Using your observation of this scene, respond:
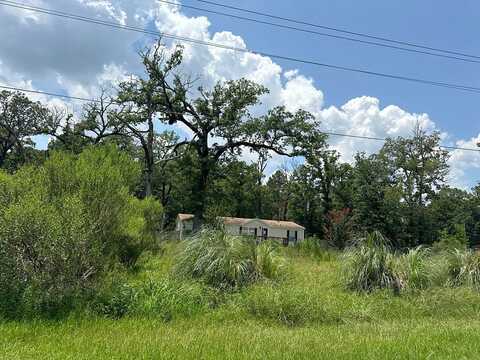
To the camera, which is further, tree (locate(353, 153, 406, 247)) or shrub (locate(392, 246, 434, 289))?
tree (locate(353, 153, 406, 247))

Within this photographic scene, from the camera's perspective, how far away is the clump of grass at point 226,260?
28.0 ft

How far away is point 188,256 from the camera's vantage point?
9.20 meters

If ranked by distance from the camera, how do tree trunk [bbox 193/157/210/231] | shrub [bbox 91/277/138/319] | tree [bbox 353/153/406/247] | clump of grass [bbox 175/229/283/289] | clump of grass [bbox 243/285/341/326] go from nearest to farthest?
shrub [bbox 91/277/138/319] < clump of grass [bbox 243/285/341/326] < clump of grass [bbox 175/229/283/289] < tree trunk [bbox 193/157/210/231] < tree [bbox 353/153/406/247]

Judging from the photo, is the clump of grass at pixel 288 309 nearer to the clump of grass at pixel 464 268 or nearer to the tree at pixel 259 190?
the clump of grass at pixel 464 268

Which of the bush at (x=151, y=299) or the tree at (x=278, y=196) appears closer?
the bush at (x=151, y=299)

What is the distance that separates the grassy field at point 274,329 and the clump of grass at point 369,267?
20.1 inches

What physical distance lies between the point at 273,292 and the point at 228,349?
2.73m

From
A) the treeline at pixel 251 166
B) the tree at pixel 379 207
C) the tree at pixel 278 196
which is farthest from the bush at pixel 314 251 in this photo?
the tree at pixel 278 196

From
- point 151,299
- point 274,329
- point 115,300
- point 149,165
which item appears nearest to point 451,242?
point 274,329

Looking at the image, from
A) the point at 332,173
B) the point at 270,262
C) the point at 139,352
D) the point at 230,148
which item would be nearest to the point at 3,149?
the point at 230,148

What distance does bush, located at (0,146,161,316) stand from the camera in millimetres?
6258

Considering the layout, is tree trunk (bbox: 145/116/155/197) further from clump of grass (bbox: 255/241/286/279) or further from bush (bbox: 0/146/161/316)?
bush (bbox: 0/146/161/316)

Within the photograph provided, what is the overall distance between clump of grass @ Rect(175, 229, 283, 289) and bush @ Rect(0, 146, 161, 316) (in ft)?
5.23

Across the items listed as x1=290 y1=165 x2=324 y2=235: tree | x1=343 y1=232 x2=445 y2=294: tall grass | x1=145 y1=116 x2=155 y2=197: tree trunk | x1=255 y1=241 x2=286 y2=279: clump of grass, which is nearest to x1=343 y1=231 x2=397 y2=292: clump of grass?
x1=343 y1=232 x2=445 y2=294: tall grass
